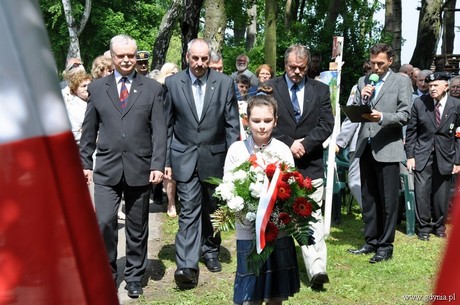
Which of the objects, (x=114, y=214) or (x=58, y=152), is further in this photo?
(x=114, y=214)

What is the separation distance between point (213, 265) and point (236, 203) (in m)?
3.01

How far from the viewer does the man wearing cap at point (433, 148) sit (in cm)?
941

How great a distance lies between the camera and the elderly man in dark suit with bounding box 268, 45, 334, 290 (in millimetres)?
7023

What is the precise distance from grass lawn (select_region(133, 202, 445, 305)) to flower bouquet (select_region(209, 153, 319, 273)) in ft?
4.59

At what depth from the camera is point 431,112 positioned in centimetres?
945

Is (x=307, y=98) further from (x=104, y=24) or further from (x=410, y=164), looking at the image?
(x=104, y=24)

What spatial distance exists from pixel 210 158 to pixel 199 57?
99cm

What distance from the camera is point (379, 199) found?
8359 mm

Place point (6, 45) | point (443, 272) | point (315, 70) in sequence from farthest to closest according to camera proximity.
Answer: point (315, 70)
point (6, 45)
point (443, 272)

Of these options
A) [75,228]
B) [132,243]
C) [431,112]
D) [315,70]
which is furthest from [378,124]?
[75,228]

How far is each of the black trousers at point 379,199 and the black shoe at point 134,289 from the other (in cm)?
276

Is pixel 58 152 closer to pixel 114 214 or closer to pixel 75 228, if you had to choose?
pixel 75 228

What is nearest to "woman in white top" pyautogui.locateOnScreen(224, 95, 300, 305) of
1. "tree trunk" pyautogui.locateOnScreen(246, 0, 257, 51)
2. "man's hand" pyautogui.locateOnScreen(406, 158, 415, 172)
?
"man's hand" pyautogui.locateOnScreen(406, 158, 415, 172)

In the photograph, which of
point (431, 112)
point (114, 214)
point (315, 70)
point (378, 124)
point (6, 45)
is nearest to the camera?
point (6, 45)
